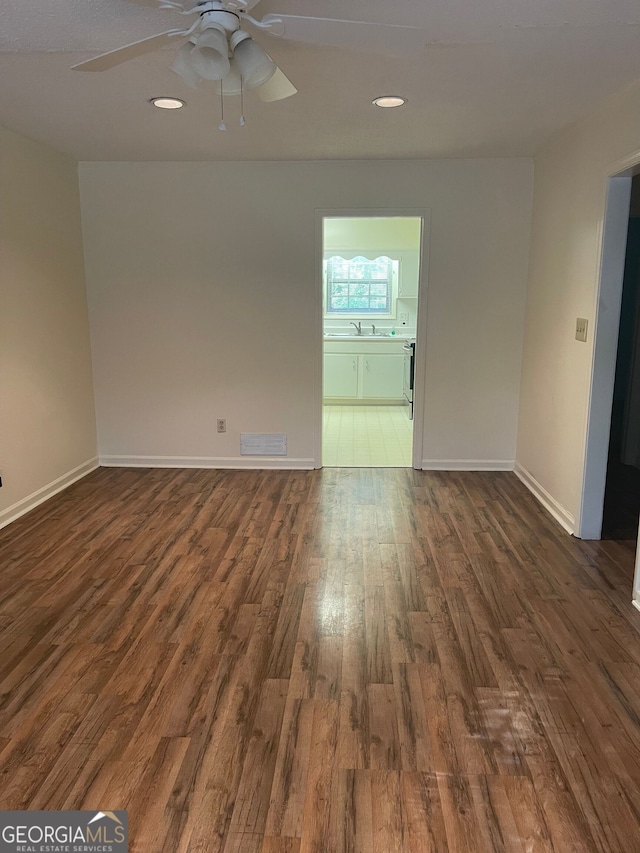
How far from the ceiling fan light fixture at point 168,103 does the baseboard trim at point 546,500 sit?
3145 millimetres

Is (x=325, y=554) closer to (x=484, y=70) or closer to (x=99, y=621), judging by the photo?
(x=99, y=621)

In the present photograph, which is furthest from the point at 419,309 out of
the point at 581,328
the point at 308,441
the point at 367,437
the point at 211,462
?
the point at 211,462

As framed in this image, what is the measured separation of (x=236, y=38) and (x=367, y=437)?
445 cm

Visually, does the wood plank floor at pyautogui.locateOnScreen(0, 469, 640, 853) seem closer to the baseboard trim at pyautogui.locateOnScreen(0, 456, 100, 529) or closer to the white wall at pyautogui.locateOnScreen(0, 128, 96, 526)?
the baseboard trim at pyautogui.locateOnScreen(0, 456, 100, 529)

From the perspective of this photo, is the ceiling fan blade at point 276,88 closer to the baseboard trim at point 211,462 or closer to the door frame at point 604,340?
the door frame at point 604,340

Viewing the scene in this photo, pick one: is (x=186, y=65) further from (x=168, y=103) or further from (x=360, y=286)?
(x=360, y=286)

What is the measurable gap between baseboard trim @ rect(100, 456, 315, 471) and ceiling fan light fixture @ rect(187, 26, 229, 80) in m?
3.25

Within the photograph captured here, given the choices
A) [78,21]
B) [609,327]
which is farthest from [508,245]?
[78,21]

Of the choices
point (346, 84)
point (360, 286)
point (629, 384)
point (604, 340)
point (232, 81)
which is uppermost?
point (346, 84)

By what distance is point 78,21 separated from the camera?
6.93 feet

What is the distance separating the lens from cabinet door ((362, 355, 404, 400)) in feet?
25.4

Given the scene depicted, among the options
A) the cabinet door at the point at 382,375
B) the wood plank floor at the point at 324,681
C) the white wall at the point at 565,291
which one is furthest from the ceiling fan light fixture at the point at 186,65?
the cabinet door at the point at 382,375

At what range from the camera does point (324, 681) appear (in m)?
2.25

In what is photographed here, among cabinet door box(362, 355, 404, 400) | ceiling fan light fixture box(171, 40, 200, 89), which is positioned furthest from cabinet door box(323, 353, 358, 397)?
ceiling fan light fixture box(171, 40, 200, 89)
